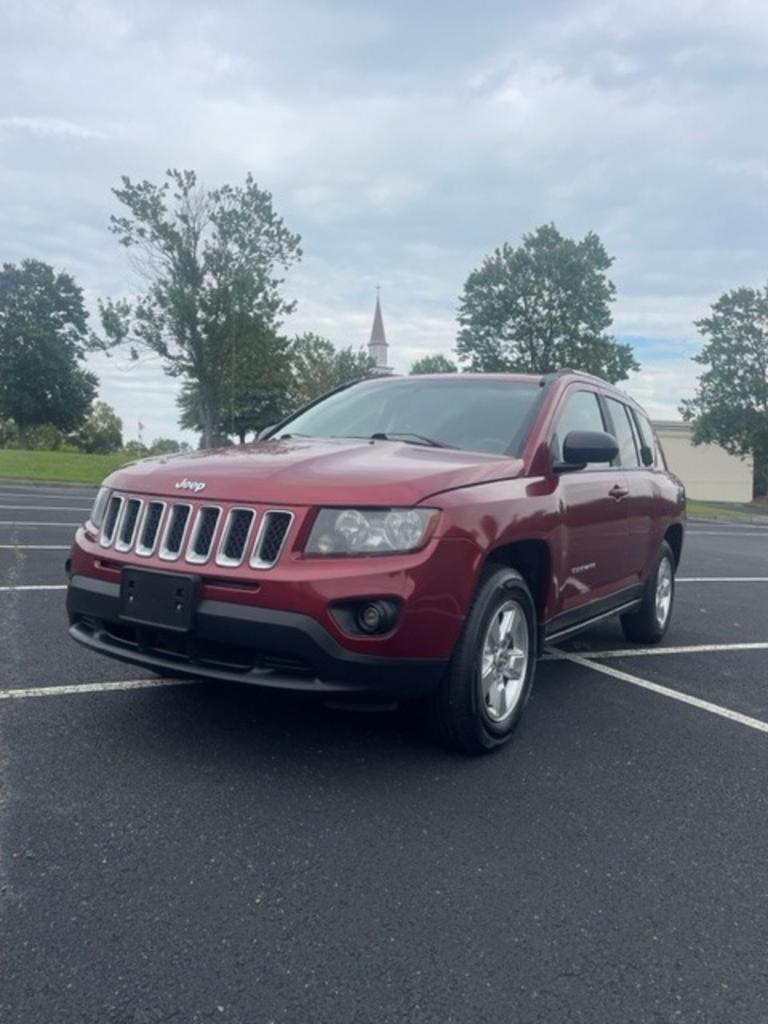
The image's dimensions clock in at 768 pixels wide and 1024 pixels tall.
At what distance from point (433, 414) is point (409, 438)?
1.26 feet

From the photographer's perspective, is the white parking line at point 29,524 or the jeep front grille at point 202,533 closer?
the jeep front grille at point 202,533

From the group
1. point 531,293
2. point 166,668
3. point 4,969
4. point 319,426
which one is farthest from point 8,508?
point 531,293

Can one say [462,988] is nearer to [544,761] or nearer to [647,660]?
[544,761]

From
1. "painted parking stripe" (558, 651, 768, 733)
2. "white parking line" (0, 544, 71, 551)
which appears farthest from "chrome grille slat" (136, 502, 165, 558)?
"white parking line" (0, 544, 71, 551)

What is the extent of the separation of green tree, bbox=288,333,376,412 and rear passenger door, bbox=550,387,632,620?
4691cm

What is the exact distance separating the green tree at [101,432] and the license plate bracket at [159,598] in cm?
6166

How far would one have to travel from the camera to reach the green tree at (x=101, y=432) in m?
70.7

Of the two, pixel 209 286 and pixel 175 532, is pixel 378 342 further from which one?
pixel 175 532

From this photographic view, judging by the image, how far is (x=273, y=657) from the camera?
11.1 ft

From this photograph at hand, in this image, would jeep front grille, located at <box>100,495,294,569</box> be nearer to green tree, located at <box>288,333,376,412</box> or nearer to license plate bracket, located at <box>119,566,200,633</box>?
license plate bracket, located at <box>119,566,200,633</box>

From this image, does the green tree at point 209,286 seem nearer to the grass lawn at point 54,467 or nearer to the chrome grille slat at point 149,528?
the grass lawn at point 54,467

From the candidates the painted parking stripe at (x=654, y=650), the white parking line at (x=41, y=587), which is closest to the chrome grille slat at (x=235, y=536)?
the painted parking stripe at (x=654, y=650)

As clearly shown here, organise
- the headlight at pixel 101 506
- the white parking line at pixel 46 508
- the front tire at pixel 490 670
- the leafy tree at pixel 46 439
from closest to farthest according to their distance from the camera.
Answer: the front tire at pixel 490 670 < the headlight at pixel 101 506 < the white parking line at pixel 46 508 < the leafy tree at pixel 46 439

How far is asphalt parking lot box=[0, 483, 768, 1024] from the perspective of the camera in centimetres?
224
